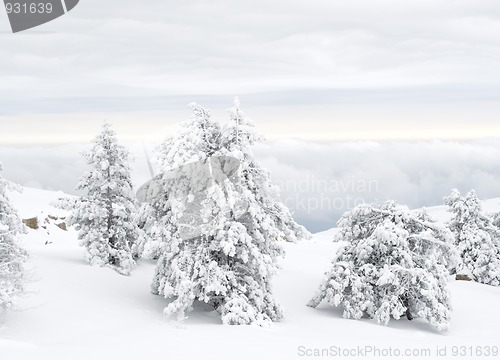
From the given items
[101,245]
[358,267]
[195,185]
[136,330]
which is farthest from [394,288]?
[101,245]

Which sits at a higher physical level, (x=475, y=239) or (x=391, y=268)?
(x=391, y=268)

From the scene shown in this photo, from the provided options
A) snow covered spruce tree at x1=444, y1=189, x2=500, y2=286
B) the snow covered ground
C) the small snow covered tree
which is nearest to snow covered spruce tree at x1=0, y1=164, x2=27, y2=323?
the snow covered ground

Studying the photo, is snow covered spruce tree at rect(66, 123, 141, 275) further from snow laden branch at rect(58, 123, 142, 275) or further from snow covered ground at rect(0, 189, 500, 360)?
snow covered ground at rect(0, 189, 500, 360)

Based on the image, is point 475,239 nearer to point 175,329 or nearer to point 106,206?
point 106,206

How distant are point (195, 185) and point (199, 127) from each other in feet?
8.84

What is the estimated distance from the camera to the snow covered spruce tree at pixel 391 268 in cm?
2331

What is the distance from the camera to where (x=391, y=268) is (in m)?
23.7

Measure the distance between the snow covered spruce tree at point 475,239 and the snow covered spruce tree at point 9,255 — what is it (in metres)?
32.6

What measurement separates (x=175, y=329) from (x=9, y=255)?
636 centimetres

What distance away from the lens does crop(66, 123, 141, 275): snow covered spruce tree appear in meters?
28.4

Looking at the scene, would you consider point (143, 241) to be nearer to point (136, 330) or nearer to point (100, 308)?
point (100, 308)

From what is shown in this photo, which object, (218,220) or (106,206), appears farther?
(106,206)

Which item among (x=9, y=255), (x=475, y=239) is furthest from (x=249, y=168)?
(x=475, y=239)

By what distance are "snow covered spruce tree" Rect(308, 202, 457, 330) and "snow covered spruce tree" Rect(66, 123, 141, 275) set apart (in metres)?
11.2
